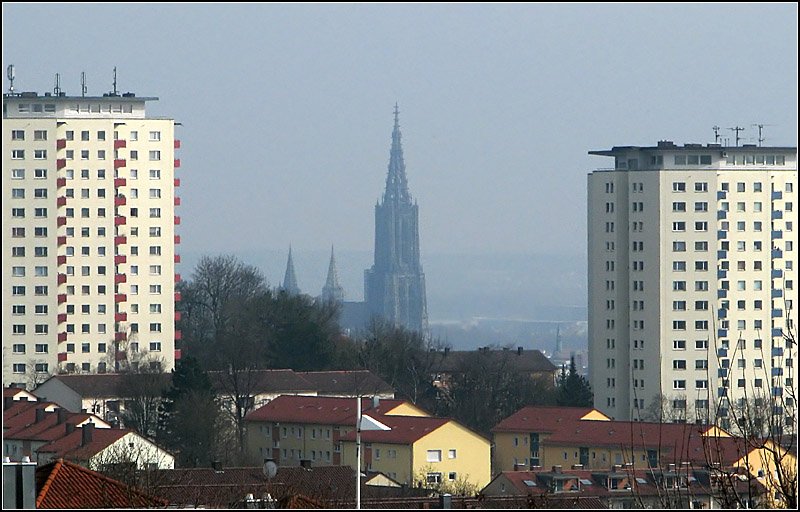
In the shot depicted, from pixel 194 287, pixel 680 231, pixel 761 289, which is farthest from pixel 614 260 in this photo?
pixel 194 287

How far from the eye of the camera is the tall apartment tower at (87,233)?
148 feet

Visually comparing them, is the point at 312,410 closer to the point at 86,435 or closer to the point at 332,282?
the point at 86,435

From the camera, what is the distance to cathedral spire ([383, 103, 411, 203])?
138 metres

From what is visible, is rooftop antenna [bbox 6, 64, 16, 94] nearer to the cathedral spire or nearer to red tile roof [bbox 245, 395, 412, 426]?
red tile roof [bbox 245, 395, 412, 426]

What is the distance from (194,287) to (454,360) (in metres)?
8.99

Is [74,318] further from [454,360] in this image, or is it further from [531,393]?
[531,393]

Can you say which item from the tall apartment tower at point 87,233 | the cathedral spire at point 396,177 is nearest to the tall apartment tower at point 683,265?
the tall apartment tower at point 87,233

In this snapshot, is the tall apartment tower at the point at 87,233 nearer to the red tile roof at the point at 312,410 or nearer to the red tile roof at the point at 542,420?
the red tile roof at the point at 312,410

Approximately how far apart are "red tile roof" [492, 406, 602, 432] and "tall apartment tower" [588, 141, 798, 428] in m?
9.09

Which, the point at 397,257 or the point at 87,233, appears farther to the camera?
the point at 397,257

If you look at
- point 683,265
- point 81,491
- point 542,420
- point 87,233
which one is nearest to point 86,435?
point 542,420

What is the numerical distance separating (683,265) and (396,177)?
9536 centimetres

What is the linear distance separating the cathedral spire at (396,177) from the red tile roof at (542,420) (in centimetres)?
10399

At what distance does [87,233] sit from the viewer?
4616 centimetres
